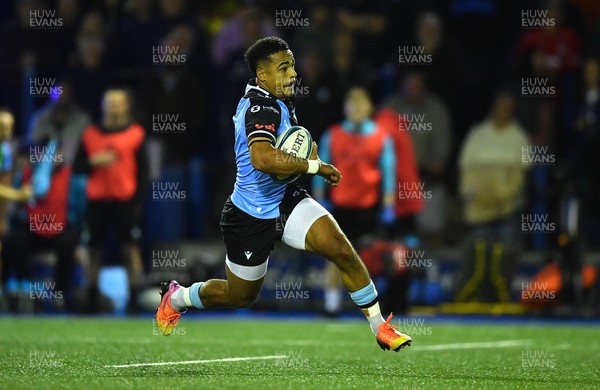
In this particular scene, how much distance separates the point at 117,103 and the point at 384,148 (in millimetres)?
3382

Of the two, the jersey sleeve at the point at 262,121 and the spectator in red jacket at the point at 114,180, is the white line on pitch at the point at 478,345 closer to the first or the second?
the jersey sleeve at the point at 262,121

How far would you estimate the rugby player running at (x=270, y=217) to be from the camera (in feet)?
28.5

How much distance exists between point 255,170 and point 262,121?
501 millimetres

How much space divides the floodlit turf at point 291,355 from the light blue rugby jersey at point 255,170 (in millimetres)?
1141

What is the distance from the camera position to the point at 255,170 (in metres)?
8.96

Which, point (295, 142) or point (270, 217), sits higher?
point (295, 142)

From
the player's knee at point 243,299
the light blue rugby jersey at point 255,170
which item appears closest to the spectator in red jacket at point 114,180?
the player's knee at point 243,299

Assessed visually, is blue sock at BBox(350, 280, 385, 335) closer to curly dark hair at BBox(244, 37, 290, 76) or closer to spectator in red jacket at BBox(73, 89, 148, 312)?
curly dark hair at BBox(244, 37, 290, 76)

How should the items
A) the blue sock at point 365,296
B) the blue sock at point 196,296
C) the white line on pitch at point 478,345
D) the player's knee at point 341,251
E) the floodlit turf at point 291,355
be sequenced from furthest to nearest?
the white line on pitch at point 478,345 → the blue sock at point 196,296 → the blue sock at point 365,296 → the player's knee at point 341,251 → the floodlit turf at point 291,355

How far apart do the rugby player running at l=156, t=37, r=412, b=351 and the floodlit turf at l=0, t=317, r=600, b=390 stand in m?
0.53

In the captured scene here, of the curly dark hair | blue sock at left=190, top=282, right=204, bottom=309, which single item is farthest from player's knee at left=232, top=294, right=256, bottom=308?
the curly dark hair

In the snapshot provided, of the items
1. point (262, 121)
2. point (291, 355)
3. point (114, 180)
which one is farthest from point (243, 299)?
point (114, 180)

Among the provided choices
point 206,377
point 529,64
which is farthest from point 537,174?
point 206,377

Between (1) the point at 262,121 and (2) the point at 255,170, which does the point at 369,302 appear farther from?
(1) the point at 262,121
